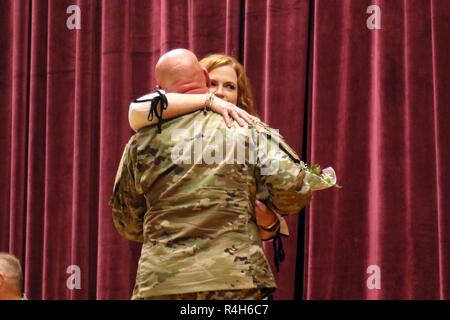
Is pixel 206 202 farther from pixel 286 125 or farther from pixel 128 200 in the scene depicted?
pixel 286 125

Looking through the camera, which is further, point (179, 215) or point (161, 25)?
point (161, 25)

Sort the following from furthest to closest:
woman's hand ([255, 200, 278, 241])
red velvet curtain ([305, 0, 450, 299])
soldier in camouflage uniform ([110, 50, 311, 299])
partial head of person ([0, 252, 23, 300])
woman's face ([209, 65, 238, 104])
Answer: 1. red velvet curtain ([305, 0, 450, 299])
2. woman's face ([209, 65, 238, 104])
3. partial head of person ([0, 252, 23, 300])
4. woman's hand ([255, 200, 278, 241])
5. soldier in camouflage uniform ([110, 50, 311, 299])

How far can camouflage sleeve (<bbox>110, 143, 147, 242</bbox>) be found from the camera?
1.77 metres

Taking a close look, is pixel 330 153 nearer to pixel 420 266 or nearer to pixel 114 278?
pixel 420 266

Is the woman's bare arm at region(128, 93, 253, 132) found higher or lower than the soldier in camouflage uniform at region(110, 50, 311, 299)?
higher

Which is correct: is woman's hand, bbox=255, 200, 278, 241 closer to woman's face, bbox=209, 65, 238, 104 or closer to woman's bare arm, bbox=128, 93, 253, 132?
woman's bare arm, bbox=128, 93, 253, 132

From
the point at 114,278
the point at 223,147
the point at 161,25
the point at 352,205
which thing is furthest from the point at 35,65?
the point at 223,147

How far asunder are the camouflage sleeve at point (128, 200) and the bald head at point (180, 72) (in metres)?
0.19

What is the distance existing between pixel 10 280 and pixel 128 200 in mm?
460

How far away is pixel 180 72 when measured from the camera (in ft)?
5.85

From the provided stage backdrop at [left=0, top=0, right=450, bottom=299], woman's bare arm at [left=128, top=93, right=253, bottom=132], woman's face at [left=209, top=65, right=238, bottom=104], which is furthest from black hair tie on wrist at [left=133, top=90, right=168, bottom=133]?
stage backdrop at [left=0, top=0, right=450, bottom=299]

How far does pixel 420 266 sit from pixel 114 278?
1.17 metres

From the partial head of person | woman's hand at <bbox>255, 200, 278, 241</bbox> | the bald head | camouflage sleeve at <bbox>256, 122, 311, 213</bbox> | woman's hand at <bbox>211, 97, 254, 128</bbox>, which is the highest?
the bald head

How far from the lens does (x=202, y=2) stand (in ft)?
9.58
